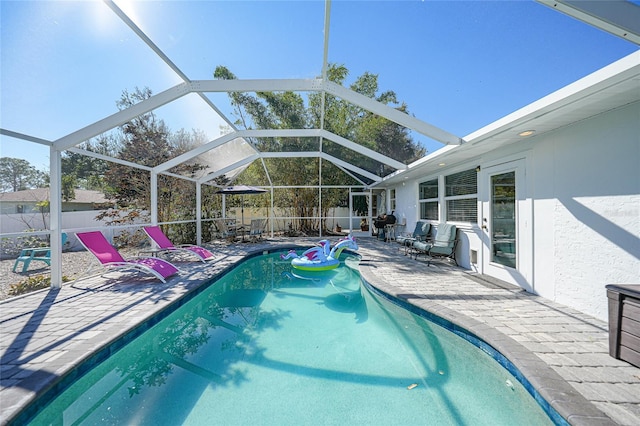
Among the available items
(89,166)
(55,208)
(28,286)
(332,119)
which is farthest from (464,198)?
(89,166)

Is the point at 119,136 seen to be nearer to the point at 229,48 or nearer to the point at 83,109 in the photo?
the point at 83,109

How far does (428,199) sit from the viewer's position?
910 centimetres

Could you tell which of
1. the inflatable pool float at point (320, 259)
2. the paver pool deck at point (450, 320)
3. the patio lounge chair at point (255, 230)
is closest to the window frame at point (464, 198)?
the paver pool deck at point (450, 320)

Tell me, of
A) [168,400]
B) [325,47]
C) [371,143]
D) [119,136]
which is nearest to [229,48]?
[325,47]

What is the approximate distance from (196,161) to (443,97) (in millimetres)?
7740

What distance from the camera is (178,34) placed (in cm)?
401

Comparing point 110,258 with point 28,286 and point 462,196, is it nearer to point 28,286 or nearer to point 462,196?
point 28,286

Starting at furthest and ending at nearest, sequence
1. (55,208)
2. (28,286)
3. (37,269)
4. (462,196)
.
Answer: (37,269) → (462,196) → (28,286) → (55,208)

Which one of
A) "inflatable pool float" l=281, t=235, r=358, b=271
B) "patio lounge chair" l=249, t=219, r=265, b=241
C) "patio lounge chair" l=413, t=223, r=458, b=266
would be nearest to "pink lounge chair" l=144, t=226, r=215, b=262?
"inflatable pool float" l=281, t=235, r=358, b=271

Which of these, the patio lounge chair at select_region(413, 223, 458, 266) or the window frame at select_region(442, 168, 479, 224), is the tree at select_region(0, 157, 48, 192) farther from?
the window frame at select_region(442, 168, 479, 224)

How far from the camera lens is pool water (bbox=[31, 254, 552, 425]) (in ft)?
7.95

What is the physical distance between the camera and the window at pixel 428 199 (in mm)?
8609

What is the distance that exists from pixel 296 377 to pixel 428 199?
7467mm

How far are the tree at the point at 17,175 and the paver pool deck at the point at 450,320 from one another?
10.2 ft
